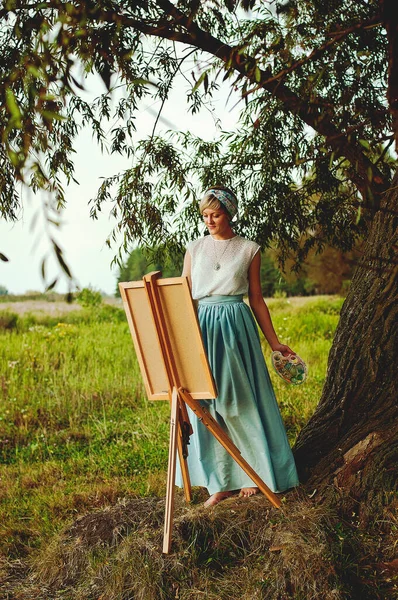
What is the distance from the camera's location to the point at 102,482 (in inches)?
203

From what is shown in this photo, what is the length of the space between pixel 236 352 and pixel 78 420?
3.33 metres

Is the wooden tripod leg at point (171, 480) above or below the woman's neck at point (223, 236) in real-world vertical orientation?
below

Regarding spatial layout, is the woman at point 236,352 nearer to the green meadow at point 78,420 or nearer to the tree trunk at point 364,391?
the tree trunk at point 364,391

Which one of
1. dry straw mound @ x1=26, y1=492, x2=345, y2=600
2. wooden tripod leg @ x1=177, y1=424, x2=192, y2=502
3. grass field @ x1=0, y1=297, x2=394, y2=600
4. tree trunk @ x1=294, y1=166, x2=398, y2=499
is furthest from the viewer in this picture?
tree trunk @ x1=294, y1=166, x2=398, y2=499

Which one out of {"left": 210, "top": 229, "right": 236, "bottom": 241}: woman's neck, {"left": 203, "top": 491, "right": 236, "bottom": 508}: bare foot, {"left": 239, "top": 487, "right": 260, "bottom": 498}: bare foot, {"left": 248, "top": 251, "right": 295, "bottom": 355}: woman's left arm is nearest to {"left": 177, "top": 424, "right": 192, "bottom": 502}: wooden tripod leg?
{"left": 203, "top": 491, "right": 236, "bottom": 508}: bare foot

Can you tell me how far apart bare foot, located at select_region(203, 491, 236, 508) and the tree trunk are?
411 millimetres

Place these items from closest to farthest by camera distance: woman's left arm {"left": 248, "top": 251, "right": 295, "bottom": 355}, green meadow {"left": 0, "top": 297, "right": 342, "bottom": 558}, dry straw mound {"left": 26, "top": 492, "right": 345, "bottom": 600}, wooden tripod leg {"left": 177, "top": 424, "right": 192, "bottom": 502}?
dry straw mound {"left": 26, "top": 492, "right": 345, "bottom": 600} < wooden tripod leg {"left": 177, "top": 424, "right": 192, "bottom": 502} < woman's left arm {"left": 248, "top": 251, "right": 295, "bottom": 355} < green meadow {"left": 0, "top": 297, "right": 342, "bottom": 558}

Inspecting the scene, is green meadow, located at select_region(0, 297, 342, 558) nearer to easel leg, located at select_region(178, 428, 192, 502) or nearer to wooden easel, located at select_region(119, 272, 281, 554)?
easel leg, located at select_region(178, 428, 192, 502)

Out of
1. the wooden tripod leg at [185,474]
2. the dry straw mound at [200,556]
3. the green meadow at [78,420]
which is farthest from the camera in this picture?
the green meadow at [78,420]

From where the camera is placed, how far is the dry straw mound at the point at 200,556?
10.6 feet

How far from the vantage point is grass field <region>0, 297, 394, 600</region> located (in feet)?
11.0

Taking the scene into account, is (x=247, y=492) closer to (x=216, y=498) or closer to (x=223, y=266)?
(x=216, y=498)

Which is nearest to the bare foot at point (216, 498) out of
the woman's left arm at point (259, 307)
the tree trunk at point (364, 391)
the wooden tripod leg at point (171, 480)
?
the tree trunk at point (364, 391)

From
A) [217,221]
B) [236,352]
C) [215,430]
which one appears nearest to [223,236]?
[217,221]
